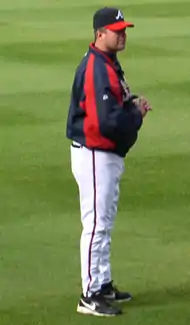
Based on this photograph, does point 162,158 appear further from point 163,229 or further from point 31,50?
point 31,50

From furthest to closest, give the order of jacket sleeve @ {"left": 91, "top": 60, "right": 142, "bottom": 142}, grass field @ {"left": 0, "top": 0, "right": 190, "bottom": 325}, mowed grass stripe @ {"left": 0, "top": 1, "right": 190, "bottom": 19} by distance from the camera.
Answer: mowed grass stripe @ {"left": 0, "top": 1, "right": 190, "bottom": 19}, grass field @ {"left": 0, "top": 0, "right": 190, "bottom": 325}, jacket sleeve @ {"left": 91, "top": 60, "right": 142, "bottom": 142}

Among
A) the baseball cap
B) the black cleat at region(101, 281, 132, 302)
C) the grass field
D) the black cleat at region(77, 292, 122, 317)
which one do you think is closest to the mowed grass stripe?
the grass field

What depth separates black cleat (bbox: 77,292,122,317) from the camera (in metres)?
6.52

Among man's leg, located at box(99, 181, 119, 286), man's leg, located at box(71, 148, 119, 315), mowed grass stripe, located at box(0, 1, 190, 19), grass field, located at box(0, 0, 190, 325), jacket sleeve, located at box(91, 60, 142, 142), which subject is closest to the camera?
jacket sleeve, located at box(91, 60, 142, 142)

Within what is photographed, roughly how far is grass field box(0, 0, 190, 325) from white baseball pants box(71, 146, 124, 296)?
0.35 metres

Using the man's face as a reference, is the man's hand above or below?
below

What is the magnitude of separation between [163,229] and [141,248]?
1.68 ft

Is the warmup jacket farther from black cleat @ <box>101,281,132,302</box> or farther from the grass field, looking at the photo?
the grass field

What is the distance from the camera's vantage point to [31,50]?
684 inches

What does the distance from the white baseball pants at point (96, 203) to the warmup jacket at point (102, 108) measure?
9cm

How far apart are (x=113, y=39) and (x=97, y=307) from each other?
1.83 metres

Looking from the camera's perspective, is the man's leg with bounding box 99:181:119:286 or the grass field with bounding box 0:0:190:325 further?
the grass field with bounding box 0:0:190:325

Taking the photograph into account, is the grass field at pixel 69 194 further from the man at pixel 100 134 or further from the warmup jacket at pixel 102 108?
the warmup jacket at pixel 102 108

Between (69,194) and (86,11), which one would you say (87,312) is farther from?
(86,11)
